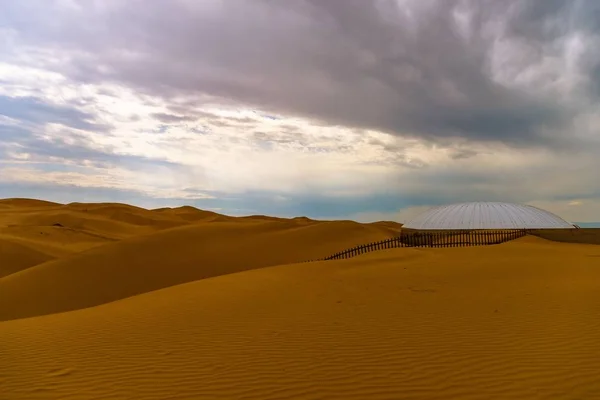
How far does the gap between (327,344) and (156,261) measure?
22.9m

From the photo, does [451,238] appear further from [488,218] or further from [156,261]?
[156,261]

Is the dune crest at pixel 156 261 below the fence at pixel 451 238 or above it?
below

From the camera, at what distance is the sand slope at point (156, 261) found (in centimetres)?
2184

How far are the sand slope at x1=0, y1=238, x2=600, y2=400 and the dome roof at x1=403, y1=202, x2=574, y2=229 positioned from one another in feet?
85.4

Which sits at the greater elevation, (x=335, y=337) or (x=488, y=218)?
(x=488, y=218)

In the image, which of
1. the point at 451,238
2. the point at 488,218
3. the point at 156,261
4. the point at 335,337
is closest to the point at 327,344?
the point at 335,337

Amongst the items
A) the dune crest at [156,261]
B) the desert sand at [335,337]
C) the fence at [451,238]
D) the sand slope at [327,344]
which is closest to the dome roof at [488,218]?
the fence at [451,238]

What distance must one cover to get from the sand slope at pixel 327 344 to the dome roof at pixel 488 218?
26.0m

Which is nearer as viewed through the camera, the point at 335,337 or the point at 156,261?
the point at 335,337

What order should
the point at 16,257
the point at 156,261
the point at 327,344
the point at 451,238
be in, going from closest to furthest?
the point at 327,344
the point at 156,261
the point at 16,257
the point at 451,238

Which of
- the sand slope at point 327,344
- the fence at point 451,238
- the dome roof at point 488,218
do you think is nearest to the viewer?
the sand slope at point 327,344

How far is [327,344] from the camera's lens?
826 centimetres

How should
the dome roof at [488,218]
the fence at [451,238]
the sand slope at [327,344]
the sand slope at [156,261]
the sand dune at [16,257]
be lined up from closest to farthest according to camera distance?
the sand slope at [327,344] < the sand slope at [156,261] < the sand dune at [16,257] < the fence at [451,238] < the dome roof at [488,218]

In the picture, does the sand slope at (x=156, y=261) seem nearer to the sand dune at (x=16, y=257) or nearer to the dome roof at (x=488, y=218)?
the sand dune at (x=16, y=257)
